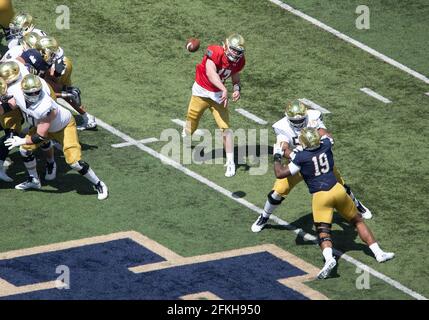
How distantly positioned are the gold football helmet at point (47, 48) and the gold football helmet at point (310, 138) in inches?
171

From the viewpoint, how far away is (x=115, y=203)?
690 inches

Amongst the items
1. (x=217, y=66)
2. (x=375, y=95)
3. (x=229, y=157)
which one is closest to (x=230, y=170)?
(x=229, y=157)

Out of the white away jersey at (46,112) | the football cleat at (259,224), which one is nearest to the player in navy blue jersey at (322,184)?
the football cleat at (259,224)

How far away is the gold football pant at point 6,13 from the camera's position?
2139cm

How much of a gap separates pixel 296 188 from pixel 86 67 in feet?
16.9

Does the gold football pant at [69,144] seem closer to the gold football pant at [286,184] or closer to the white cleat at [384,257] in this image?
the gold football pant at [286,184]

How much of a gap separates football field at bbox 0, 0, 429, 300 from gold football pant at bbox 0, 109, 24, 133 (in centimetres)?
72

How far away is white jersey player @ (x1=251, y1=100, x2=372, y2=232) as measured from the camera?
16672 mm

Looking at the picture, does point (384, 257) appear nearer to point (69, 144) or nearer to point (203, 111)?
point (203, 111)

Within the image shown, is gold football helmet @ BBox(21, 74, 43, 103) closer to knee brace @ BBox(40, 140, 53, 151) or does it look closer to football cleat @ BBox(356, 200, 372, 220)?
knee brace @ BBox(40, 140, 53, 151)

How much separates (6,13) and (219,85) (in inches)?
196

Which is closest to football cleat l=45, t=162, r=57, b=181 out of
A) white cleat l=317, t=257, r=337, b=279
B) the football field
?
the football field
